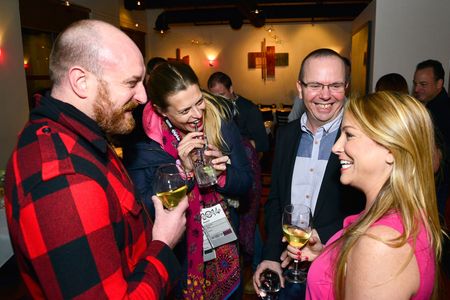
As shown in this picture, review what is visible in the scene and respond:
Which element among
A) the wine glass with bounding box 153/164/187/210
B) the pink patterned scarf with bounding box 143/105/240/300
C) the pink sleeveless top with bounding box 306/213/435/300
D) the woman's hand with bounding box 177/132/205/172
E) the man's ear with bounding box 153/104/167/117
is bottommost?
the pink patterned scarf with bounding box 143/105/240/300

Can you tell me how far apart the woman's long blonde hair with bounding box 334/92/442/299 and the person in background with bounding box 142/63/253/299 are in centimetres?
85

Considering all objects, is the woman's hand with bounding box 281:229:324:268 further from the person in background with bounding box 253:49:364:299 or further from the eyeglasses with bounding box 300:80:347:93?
the eyeglasses with bounding box 300:80:347:93

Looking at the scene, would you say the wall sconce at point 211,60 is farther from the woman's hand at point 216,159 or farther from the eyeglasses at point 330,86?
the woman's hand at point 216,159

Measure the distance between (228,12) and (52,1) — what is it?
5.72 m

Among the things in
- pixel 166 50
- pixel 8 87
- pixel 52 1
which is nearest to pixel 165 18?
pixel 166 50

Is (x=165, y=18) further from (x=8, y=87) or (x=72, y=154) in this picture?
(x=72, y=154)

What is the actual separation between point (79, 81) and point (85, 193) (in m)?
0.39

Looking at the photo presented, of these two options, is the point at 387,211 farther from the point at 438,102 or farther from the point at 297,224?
the point at 438,102

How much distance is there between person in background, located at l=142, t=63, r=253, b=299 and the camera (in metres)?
1.78

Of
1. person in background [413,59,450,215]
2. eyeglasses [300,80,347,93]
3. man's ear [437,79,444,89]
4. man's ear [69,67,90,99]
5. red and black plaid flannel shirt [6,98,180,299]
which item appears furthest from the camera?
man's ear [437,79,444,89]

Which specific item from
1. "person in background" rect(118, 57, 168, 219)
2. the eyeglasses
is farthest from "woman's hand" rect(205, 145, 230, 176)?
the eyeglasses

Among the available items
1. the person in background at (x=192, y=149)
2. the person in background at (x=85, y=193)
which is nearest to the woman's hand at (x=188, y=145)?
the person in background at (x=192, y=149)

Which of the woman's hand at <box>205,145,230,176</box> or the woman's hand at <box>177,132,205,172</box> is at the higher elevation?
the woman's hand at <box>177,132,205,172</box>

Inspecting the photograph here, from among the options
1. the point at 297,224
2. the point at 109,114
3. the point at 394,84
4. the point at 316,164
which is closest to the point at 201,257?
the point at 297,224
